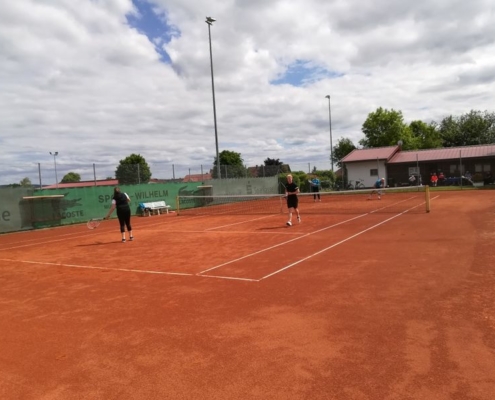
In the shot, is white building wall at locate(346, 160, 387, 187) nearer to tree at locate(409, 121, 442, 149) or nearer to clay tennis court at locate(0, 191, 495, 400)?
tree at locate(409, 121, 442, 149)

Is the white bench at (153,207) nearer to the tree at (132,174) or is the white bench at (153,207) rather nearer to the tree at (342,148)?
the tree at (132,174)

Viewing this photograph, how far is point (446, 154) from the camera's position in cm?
4025

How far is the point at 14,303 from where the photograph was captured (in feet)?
20.6

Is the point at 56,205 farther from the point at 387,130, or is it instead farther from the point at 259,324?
the point at 387,130

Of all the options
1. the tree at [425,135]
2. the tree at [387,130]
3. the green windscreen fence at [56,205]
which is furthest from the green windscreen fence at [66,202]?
the tree at [425,135]

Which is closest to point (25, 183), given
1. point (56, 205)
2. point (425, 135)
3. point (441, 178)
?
point (56, 205)

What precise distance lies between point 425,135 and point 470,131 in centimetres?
637

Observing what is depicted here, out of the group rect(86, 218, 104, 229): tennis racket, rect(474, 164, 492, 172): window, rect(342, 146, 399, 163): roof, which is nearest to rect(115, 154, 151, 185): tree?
rect(86, 218, 104, 229): tennis racket

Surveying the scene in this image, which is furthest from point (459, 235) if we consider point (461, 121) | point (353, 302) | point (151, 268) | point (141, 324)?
point (461, 121)

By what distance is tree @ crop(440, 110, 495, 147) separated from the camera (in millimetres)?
59088

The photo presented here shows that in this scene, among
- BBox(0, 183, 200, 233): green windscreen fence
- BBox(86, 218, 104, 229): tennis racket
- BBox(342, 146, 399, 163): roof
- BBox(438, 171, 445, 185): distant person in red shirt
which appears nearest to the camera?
BBox(86, 218, 104, 229): tennis racket

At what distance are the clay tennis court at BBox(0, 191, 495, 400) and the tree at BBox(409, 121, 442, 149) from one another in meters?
56.1

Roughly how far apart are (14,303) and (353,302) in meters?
5.29

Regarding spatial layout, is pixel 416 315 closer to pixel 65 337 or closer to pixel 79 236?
pixel 65 337
